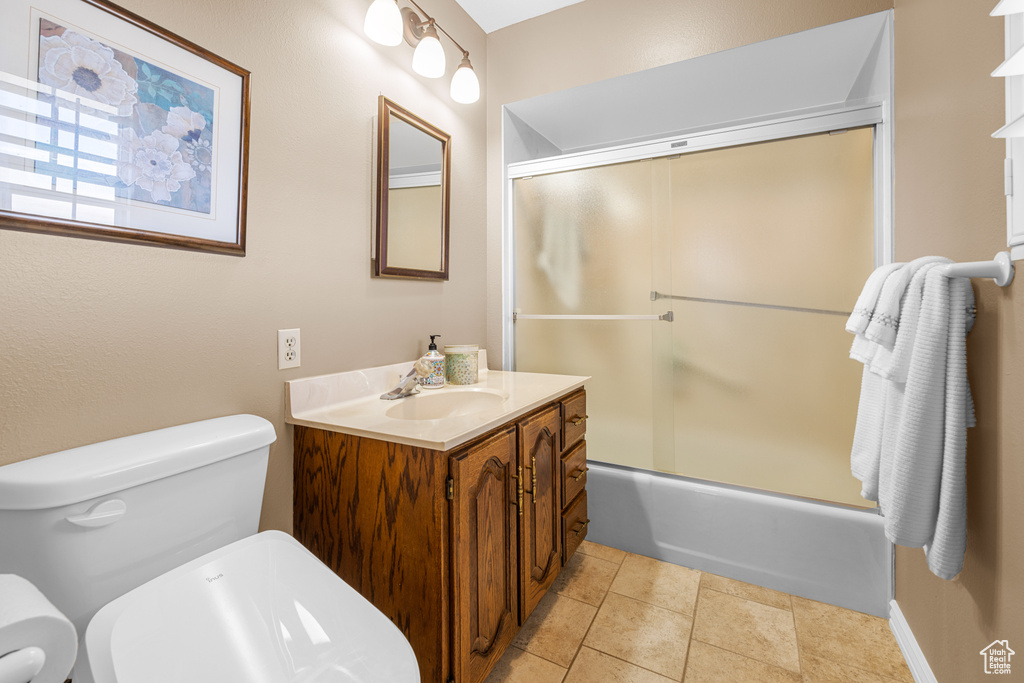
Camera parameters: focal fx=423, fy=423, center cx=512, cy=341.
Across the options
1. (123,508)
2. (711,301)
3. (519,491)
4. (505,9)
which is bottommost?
(519,491)

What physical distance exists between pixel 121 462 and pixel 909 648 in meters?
2.17

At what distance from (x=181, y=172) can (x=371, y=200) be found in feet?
1.91

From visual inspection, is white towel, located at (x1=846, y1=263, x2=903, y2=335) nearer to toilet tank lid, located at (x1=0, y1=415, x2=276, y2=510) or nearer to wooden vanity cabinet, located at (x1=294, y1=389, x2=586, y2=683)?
wooden vanity cabinet, located at (x1=294, y1=389, x2=586, y2=683)

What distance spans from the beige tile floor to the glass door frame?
44.5 inches

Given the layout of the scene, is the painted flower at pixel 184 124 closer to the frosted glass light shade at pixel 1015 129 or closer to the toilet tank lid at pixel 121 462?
the toilet tank lid at pixel 121 462

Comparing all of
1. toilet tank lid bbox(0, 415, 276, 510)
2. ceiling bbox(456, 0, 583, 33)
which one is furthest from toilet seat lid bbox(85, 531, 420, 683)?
ceiling bbox(456, 0, 583, 33)

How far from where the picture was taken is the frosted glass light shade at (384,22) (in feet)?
4.44

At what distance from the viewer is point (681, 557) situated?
72.9 inches

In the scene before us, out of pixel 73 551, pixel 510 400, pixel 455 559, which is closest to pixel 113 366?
pixel 73 551

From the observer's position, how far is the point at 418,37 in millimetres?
1682

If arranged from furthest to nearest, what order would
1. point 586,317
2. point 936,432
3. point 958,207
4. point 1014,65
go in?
point 586,317, point 958,207, point 936,432, point 1014,65

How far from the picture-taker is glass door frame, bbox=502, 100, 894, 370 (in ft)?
5.06

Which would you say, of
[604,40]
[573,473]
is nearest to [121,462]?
[573,473]

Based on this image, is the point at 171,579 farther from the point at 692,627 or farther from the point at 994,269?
the point at 994,269
